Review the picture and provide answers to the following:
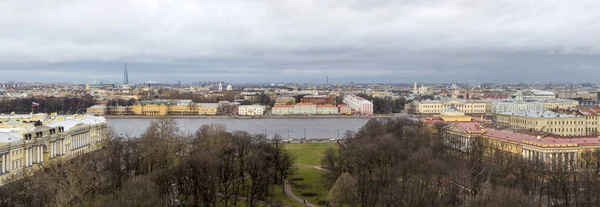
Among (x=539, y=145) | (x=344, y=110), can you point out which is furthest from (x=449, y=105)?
(x=539, y=145)

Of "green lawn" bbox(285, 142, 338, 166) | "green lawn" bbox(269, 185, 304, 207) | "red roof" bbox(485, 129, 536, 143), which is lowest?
"green lawn" bbox(269, 185, 304, 207)

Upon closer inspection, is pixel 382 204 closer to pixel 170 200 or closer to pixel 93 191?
pixel 170 200

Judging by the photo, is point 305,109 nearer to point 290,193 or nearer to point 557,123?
point 557,123

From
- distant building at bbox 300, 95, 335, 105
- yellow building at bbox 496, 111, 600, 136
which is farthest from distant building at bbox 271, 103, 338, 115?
yellow building at bbox 496, 111, 600, 136

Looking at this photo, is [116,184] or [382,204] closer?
[382,204]

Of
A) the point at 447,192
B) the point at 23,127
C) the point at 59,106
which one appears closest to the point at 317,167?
the point at 447,192

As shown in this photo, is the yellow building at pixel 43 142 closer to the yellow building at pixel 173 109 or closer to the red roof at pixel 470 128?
the red roof at pixel 470 128

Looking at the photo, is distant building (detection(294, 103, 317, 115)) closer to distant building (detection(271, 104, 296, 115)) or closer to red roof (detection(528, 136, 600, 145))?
distant building (detection(271, 104, 296, 115))
